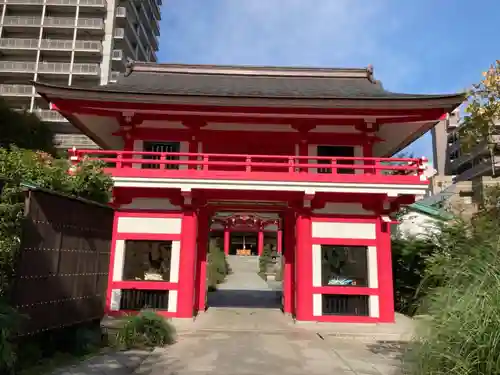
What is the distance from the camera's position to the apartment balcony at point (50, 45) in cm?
4700

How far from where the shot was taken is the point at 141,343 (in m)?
8.62

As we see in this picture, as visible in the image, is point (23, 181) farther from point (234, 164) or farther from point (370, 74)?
point (370, 74)

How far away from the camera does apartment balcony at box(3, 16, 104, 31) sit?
47594 millimetres

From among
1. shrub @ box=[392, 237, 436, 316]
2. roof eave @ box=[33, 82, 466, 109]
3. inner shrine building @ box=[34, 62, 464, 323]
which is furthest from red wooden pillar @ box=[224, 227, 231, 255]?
roof eave @ box=[33, 82, 466, 109]

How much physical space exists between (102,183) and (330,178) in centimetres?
663

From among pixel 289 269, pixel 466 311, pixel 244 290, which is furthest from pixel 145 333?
pixel 244 290

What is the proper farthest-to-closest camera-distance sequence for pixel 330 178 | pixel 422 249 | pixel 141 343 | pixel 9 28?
1. pixel 9 28
2. pixel 422 249
3. pixel 330 178
4. pixel 141 343

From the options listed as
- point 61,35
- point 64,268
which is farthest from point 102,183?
point 61,35

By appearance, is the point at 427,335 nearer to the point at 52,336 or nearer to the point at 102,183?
the point at 52,336

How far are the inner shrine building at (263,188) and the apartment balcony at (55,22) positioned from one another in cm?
4150

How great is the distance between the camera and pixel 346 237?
40.7 ft

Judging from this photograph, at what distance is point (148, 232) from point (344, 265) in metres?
6.23

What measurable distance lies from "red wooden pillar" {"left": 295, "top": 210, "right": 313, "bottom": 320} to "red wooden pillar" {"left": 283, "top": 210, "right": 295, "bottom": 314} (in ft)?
3.35

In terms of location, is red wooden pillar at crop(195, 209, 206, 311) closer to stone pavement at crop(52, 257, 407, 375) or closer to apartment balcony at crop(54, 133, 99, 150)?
stone pavement at crop(52, 257, 407, 375)
